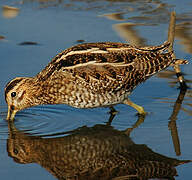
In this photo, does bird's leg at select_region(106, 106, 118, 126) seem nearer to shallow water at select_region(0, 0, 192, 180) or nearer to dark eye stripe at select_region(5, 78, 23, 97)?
shallow water at select_region(0, 0, 192, 180)

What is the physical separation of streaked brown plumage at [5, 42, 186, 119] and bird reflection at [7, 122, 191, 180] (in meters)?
0.50

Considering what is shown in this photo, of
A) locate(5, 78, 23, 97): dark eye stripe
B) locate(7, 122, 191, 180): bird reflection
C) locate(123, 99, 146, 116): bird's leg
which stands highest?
locate(5, 78, 23, 97): dark eye stripe

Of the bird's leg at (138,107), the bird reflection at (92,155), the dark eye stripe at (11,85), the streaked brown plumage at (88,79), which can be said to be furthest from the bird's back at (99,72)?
the bird reflection at (92,155)

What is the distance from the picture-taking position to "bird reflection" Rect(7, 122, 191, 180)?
709 cm

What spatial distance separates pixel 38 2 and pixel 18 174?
24.1ft

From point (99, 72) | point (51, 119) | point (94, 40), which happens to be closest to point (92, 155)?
point (51, 119)

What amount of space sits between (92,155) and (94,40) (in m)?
4.31

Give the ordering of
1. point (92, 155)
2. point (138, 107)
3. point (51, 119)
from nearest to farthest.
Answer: point (92, 155) → point (51, 119) → point (138, 107)

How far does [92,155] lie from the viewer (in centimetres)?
762

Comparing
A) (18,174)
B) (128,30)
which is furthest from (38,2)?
(18,174)

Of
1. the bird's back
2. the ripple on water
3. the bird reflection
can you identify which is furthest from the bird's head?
the bird reflection

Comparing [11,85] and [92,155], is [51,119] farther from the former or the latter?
[92,155]

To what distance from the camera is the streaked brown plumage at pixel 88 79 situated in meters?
8.75

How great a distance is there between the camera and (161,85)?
10.1 metres
